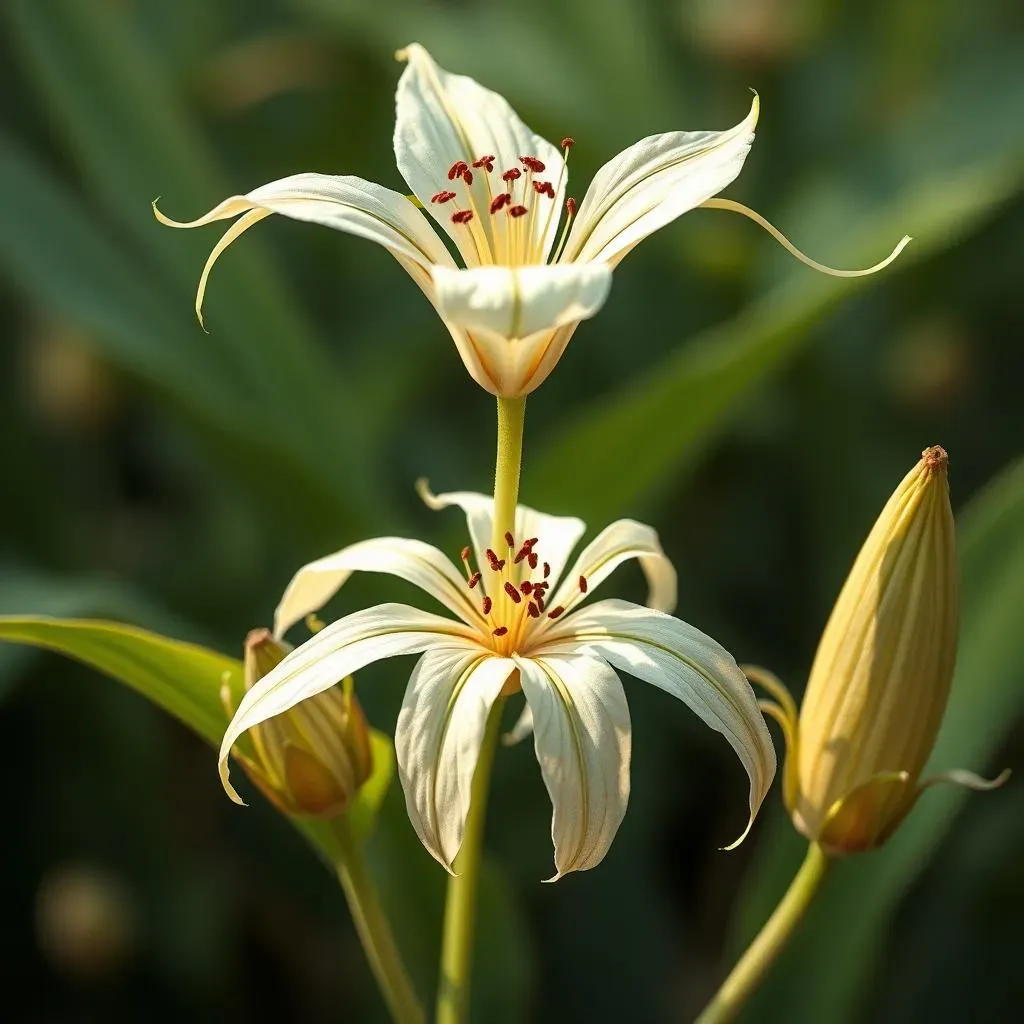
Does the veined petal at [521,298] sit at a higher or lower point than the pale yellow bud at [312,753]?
higher

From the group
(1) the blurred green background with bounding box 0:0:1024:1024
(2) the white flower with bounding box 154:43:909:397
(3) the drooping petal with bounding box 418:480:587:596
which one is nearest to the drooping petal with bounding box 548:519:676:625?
(3) the drooping petal with bounding box 418:480:587:596

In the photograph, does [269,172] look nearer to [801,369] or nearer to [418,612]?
[801,369]

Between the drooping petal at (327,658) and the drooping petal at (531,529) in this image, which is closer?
the drooping petal at (327,658)

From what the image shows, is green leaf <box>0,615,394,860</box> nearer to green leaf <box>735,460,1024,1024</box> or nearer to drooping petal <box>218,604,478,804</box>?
drooping petal <box>218,604,478,804</box>

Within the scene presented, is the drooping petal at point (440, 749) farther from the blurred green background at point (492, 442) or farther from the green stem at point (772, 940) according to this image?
the blurred green background at point (492, 442)

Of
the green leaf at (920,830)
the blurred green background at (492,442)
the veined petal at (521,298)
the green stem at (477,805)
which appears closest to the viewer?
the veined petal at (521,298)

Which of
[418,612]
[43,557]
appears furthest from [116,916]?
[418,612]

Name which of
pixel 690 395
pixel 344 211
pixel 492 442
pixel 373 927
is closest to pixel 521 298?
pixel 344 211

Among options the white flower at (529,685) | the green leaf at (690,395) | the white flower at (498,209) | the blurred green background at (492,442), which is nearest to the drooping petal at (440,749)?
the white flower at (529,685)
